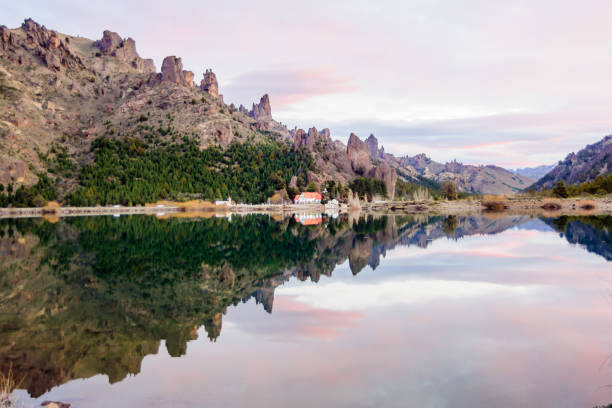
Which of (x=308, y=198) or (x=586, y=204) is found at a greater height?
(x=308, y=198)

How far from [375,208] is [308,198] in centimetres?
2698

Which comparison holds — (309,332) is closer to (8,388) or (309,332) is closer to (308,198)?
(8,388)

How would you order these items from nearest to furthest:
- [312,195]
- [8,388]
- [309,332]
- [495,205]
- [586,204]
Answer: [8,388]
[309,332]
[586,204]
[495,205]
[312,195]

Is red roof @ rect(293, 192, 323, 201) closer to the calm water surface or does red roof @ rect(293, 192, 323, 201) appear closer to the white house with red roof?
the white house with red roof

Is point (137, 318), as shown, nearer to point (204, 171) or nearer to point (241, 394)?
point (241, 394)

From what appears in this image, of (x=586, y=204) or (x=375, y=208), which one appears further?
(x=375, y=208)

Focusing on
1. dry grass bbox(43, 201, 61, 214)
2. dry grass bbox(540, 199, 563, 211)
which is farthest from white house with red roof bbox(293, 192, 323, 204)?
dry grass bbox(43, 201, 61, 214)

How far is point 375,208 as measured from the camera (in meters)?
173

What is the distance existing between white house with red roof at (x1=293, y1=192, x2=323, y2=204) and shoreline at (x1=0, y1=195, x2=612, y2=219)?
15.1ft

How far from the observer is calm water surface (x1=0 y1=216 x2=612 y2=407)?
1181cm

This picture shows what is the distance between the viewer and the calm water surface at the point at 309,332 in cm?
1181

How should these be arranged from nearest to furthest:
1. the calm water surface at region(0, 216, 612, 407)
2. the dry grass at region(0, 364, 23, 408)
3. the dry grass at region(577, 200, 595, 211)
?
the dry grass at region(0, 364, 23, 408), the calm water surface at region(0, 216, 612, 407), the dry grass at region(577, 200, 595, 211)

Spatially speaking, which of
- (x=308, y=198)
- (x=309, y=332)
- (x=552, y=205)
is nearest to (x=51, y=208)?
(x=308, y=198)

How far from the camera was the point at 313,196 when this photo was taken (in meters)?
180
